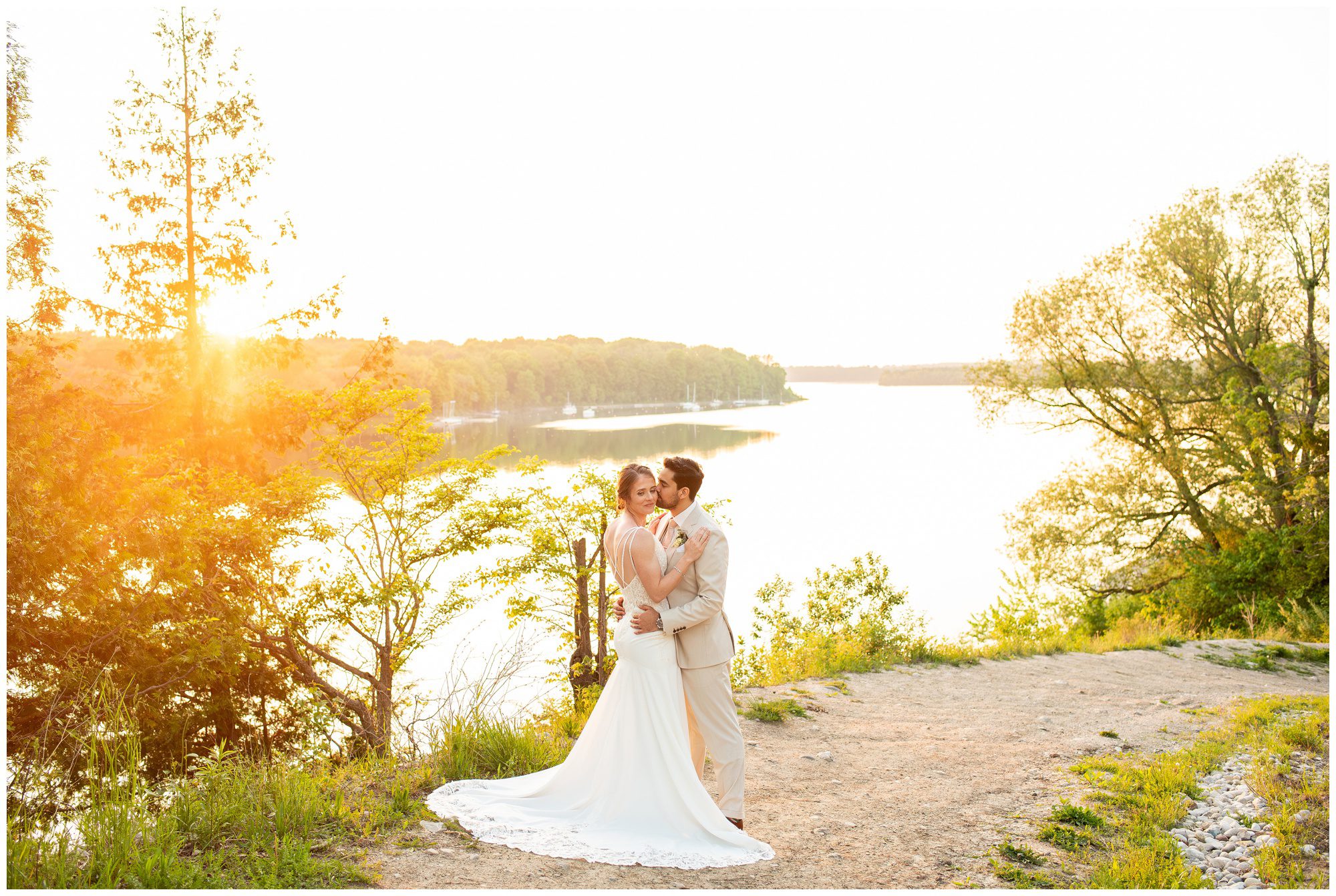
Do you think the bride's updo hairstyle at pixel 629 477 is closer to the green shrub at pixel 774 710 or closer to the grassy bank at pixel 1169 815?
the grassy bank at pixel 1169 815

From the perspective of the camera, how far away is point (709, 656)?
4.44 m

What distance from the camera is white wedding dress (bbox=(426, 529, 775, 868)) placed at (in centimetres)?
406

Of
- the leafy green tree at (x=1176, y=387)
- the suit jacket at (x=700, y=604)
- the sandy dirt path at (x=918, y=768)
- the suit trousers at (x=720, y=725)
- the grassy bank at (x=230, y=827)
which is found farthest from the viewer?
the leafy green tree at (x=1176, y=387)

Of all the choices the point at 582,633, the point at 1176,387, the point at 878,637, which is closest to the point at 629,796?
the point at 582,633

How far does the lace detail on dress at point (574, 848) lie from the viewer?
395 centimetres

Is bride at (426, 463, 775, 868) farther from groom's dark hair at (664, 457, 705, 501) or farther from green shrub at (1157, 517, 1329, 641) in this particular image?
green shrub at (1157, 517, 1329, 641)

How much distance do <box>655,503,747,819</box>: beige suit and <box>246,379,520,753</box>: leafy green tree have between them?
250 inches

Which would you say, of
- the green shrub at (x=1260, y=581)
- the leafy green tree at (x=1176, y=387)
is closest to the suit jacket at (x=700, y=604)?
the green shrub at (x=1260, y=581)

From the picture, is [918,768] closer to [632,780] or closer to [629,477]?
[632,780]

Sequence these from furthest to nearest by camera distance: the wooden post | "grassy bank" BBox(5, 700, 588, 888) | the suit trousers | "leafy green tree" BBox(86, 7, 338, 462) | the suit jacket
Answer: "leafy green tree" BBox(86, 7, 338, 462) → the wooden post → the suit trousers → the suit jacket → "grassy bank" BBox(5, 700, 588, 888)

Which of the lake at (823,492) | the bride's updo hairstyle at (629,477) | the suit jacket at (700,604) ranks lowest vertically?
the lake at (823,492)

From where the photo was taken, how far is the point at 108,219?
11.7 m

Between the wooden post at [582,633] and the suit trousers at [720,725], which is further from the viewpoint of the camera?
the wooden post at [582,633]

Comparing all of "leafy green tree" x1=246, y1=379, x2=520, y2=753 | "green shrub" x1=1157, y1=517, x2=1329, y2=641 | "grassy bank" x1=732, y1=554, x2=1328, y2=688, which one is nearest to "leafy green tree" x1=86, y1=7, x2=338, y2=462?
"leafy green tree" x1=246, y1=379, x2=520, y2=753
